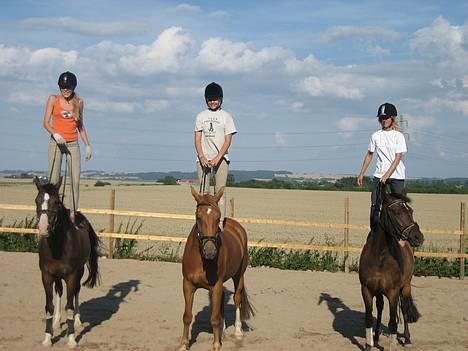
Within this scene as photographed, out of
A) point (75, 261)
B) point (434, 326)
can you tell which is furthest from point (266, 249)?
point (75, 261)

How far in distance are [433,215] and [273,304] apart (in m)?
22.8

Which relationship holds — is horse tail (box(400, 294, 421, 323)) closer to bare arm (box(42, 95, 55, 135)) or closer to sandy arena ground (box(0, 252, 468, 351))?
sandy arena ground (box(0, 252, 468, 351))

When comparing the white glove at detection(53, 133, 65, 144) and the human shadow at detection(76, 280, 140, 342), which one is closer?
the white glove at detection(53, 133, 65, 144)

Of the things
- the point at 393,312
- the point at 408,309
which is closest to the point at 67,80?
the point at 393,312

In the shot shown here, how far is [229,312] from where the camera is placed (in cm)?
886

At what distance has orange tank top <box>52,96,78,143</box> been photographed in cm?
709

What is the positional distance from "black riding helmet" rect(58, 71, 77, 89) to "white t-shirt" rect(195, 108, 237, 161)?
155cm

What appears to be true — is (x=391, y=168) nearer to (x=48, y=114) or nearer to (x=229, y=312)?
(x=229, y=312)

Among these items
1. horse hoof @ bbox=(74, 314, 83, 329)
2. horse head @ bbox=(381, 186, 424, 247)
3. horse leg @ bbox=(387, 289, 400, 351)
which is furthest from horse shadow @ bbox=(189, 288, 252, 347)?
horse head @ bbox=(381, 186, 424, 247)

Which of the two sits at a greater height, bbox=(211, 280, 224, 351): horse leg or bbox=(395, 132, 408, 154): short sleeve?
bbox=(395, 132, 408, 154): short sleeve

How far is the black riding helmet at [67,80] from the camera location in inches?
278

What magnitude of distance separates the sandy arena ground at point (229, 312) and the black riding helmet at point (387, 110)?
9.19ft

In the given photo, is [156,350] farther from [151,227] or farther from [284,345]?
[151,227]

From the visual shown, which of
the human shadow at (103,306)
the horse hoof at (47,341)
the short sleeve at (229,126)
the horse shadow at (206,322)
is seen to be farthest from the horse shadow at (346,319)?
the horse hoof at (47,341)
